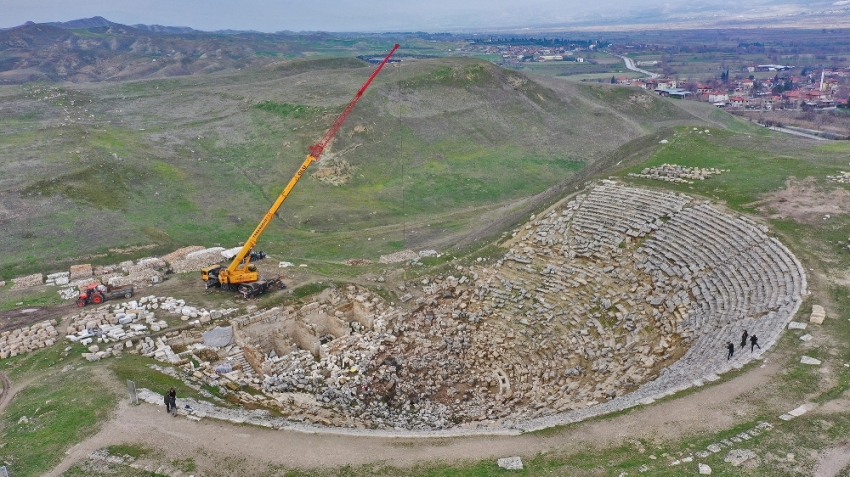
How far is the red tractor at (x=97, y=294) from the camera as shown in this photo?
29.7 m

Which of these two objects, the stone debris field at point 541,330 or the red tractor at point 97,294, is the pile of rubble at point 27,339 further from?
the stone debris field at point 541,330

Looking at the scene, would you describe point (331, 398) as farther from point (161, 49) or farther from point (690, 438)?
point (161, 49)

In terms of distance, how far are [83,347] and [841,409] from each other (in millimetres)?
29709

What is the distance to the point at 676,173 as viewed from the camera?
36.9 m

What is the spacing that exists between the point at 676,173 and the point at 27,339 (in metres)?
38.4

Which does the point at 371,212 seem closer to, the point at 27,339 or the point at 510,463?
the point at 27,339

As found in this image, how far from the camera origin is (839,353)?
19125mm

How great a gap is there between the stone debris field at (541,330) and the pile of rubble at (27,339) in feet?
17.4

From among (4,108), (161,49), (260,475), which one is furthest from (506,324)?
(161,49)

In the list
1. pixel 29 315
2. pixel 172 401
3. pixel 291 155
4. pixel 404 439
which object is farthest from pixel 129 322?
Result: pixel 291 155

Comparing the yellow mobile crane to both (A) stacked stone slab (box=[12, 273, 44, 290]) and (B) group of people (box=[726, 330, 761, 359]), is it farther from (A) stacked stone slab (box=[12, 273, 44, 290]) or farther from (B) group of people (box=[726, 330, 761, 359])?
(B) group of people (box=[726, 330, 761, 359])

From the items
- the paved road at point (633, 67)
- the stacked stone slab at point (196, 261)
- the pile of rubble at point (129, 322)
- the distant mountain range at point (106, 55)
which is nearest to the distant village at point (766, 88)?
the paved road at point (633, 67)

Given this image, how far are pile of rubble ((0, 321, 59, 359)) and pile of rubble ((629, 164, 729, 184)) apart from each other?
116 feet

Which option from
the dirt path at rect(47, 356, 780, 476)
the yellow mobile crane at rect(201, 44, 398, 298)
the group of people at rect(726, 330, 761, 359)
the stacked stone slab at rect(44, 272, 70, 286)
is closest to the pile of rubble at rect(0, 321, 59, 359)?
the stacked stone slab at rect(44, 272, 70, 286)
